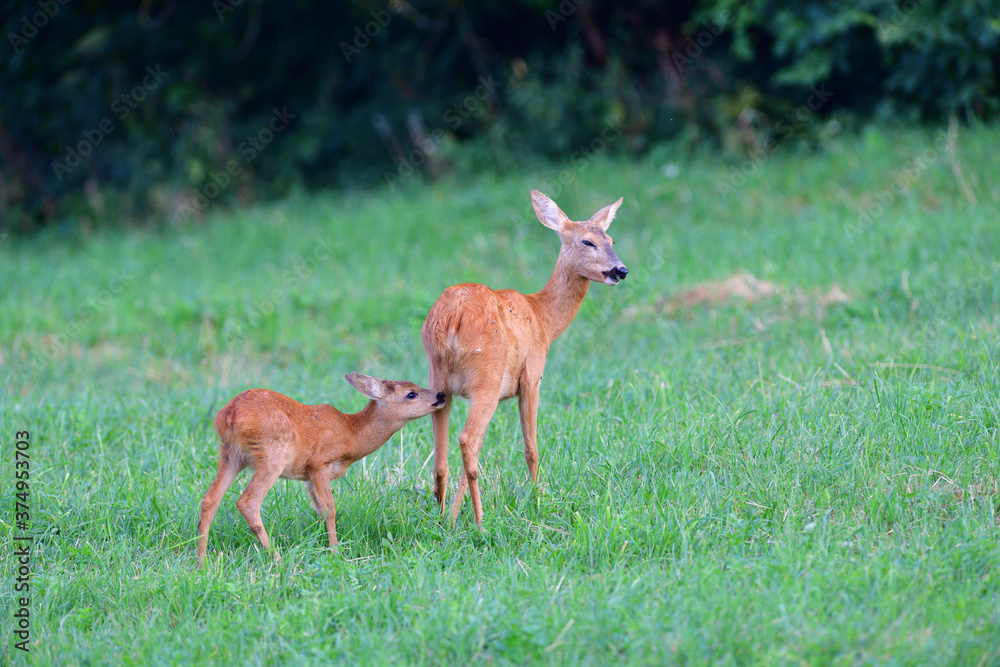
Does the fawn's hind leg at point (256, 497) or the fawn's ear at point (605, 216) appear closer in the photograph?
the fawn's hind leg at point (256, 497)

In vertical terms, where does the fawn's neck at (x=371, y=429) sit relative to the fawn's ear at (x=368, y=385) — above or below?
below

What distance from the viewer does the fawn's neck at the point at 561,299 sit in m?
5.31

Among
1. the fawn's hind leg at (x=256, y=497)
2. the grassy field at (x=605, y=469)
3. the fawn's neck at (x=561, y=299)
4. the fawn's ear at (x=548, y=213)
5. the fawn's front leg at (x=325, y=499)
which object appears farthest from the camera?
the fawn's ear at (x=548, y=213)

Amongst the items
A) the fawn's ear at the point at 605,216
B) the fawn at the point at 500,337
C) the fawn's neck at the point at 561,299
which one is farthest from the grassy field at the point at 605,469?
the fawn's ear at the point at 605,216

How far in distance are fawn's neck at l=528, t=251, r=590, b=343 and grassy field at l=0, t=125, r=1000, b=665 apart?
0.68 m

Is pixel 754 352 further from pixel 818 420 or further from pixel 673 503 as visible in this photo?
pixel 673 503

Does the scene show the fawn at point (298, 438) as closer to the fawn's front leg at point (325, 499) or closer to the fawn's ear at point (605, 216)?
the fawn's front leg at point (325, 499)

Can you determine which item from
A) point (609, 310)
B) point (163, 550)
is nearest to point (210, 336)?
point (609, 310)

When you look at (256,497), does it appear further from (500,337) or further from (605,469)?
(605,469)

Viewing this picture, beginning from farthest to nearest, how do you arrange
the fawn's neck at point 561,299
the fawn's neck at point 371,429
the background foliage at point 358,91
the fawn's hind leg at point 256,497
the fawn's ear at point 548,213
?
the background foliage at point 358,91 < the fawn's ear at point 548,213 < the fawn's neck at point 561,299 < the fawn's neck at point 371,429 < the fawn's hind leg at point 256,497

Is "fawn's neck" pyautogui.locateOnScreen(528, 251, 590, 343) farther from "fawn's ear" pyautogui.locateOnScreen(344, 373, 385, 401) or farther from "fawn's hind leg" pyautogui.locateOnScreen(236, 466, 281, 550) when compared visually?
"fawn's hind leg" pyautogui.locateOnScreen(236, 466, 281, 550)

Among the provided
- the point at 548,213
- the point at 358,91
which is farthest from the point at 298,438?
the point at 358,91

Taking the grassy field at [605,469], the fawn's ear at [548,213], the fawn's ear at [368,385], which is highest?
the fawn's ear at [548,213]

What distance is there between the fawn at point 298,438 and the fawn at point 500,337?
221 mm
